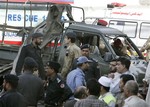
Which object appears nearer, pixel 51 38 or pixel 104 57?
pixel 104 57

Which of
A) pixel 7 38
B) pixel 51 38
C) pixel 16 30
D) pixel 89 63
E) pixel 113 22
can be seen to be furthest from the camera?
pixel 113 22

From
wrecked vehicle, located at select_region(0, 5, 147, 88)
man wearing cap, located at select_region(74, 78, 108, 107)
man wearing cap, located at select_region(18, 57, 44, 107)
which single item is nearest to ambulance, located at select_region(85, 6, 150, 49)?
wrecked vehicle, located at select_region(0, 5, 147, 88)

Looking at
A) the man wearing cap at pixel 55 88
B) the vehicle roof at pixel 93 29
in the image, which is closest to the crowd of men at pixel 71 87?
the man wearing cap at pixel 55 88

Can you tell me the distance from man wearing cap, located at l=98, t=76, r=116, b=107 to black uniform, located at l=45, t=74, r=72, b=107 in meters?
1.12

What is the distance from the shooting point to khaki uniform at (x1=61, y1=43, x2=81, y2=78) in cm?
1199

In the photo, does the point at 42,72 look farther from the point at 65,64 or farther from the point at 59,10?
the point at 59,10

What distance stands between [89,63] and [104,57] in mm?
1515

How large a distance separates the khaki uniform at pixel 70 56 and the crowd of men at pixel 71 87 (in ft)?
2.46

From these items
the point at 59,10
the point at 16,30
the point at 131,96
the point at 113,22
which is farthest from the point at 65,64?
the point at 113,22

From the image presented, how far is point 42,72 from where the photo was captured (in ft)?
36.4

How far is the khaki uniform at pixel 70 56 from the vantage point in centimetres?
1199

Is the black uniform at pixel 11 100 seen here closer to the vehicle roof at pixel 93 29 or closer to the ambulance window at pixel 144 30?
the vehicle roof at pixel 93 29

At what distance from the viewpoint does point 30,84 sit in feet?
29.5

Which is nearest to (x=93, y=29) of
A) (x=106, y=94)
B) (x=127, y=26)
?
(x=106, y=94)
